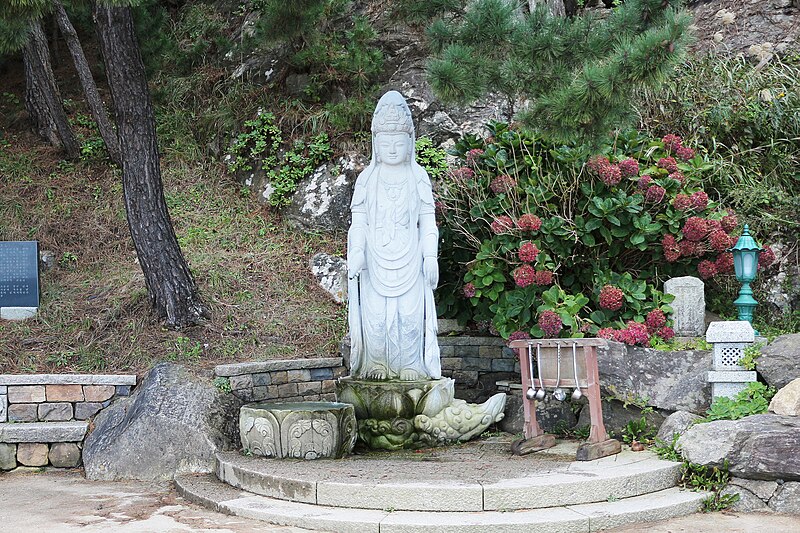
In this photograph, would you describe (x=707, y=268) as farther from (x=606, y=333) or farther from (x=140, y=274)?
(x=140, y=274)

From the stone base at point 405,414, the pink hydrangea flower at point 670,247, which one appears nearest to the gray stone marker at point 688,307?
the pink hydrangea flower at point 670,247

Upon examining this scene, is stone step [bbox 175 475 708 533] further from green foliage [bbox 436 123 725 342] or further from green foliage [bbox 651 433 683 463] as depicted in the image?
green foliage [bbox 436 123 725 342]

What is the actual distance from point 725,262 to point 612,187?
3.70 ft

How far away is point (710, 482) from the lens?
522 centimetres

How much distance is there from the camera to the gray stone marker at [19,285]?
305 inches

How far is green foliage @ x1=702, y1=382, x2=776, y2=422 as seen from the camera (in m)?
5.57

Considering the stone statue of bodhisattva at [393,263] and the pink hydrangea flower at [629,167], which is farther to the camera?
the pink hydrangea flower at [629,167]

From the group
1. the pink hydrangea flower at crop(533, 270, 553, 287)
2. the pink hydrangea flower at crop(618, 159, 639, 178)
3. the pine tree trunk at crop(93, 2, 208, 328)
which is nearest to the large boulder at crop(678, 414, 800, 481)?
the pink hydrangea flower at crop(533, 270, 553, 287)

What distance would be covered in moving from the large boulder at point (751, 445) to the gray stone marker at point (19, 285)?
570cm

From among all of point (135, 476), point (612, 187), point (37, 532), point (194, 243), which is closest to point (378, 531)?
point (37, 532)

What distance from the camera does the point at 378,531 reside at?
461cm

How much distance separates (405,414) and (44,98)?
6991 millimetres

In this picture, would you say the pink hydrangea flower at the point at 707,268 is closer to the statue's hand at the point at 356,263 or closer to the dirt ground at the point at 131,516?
the dirt ground at the point at 131,516

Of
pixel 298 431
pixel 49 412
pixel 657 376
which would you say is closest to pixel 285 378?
pixel 298 431
